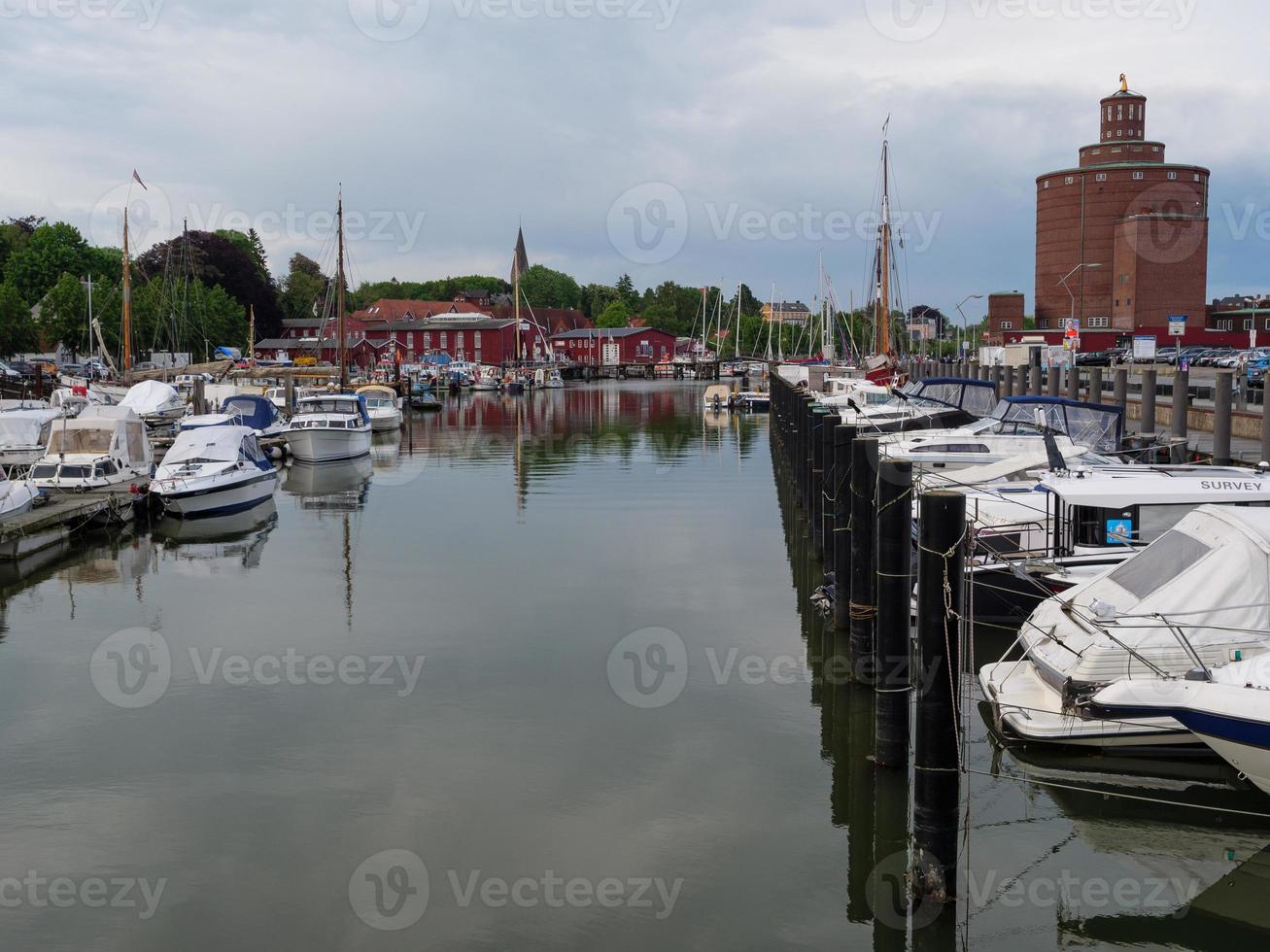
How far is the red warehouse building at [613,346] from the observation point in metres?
162

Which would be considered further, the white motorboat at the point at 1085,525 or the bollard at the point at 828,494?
the bollard at the point at 828,494

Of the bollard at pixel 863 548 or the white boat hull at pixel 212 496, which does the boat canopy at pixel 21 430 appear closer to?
the white boat hull at pixel 212 496

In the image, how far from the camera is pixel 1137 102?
11288 centimetres

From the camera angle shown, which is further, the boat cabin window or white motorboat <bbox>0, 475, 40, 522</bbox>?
white motorboat <bbox>0, 475, 40, 522</bbox>

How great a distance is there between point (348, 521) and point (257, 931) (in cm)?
2239

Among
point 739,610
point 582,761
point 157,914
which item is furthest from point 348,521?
point 157,914

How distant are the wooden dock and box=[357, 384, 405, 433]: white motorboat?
96.1 feet

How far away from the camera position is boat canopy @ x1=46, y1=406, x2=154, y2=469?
31141 mm

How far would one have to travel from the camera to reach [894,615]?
1104 cm

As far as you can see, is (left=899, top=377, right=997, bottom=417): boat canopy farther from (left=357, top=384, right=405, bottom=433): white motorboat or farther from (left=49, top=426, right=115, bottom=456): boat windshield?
(left=357, top=384, right=405, bottom=433): white motorboat

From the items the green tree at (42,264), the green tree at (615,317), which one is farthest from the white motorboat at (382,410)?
the green tree at (615,317)

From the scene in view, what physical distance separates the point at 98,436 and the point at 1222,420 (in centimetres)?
2797
